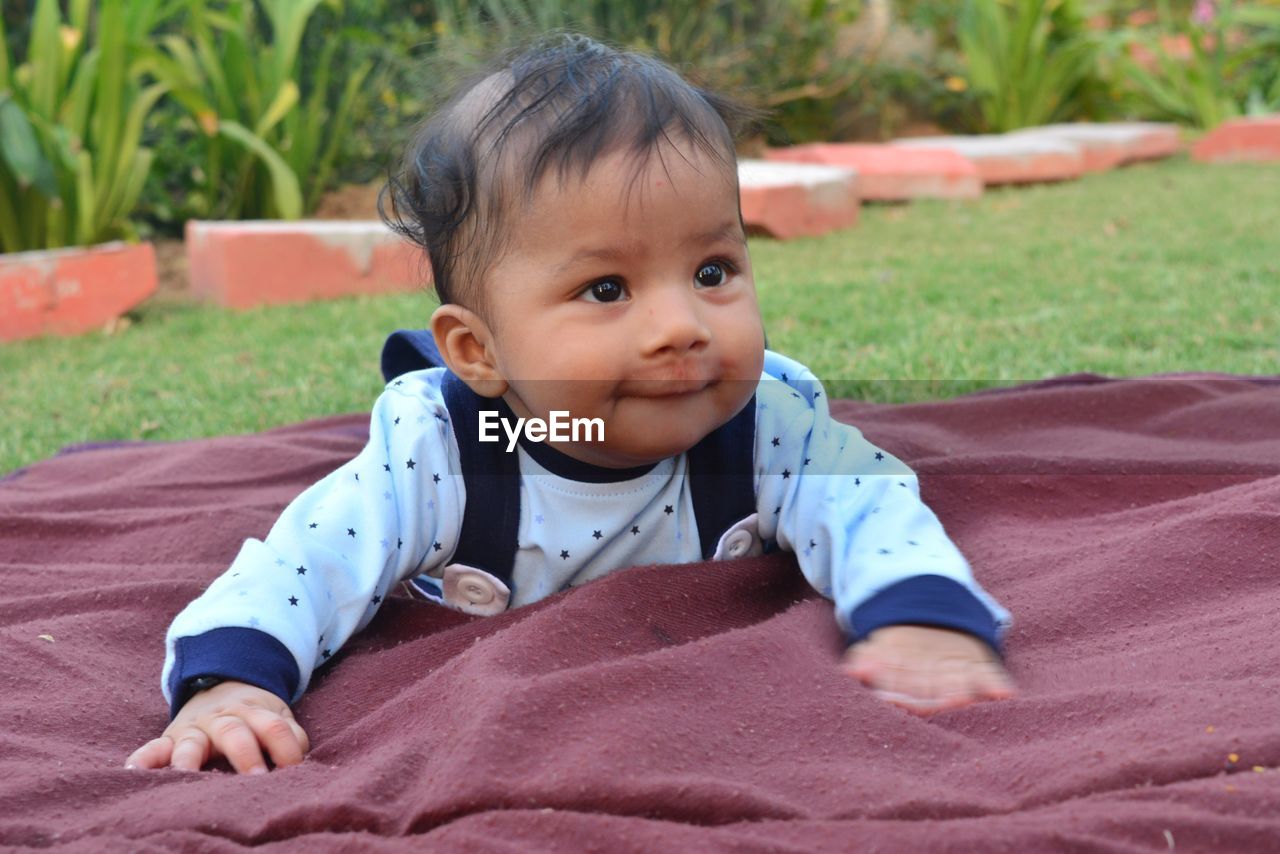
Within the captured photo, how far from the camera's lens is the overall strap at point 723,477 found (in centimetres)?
197

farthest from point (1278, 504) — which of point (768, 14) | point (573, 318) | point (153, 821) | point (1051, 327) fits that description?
point (768, 14)

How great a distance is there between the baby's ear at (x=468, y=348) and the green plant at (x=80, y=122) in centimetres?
330

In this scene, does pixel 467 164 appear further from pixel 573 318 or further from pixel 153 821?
pixel 153 821

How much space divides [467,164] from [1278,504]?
124 cm

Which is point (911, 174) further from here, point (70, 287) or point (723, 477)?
point (723, 477)

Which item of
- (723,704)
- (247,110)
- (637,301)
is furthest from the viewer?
(247,110)

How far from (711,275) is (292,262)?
12.4ft

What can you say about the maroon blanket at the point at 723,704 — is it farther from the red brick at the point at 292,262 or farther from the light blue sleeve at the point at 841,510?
the red brick at the point at 292,262

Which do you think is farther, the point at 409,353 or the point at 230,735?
the point at 409,353

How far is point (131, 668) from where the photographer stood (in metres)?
1.89

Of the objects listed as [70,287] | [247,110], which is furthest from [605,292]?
[247,110]

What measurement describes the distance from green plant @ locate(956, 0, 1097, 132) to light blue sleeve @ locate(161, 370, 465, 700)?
810 centimetres

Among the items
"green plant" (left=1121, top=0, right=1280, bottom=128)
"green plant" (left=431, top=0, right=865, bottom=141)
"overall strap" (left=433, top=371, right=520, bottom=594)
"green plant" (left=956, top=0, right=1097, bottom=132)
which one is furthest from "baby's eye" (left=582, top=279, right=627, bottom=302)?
"green plant" (left=1121, top=0, right=1280, bottom=128)

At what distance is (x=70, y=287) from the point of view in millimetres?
4754
